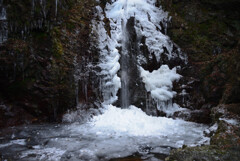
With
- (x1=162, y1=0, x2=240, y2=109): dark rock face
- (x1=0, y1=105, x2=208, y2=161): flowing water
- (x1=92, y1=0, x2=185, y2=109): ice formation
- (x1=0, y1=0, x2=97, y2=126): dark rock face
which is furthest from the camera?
(x1=162, y1=0, x2=240, y2=109): dark rock face

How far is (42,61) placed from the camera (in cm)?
690

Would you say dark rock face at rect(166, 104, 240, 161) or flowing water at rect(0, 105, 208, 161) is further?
flowing water at rect(0, 105, 208, 161)

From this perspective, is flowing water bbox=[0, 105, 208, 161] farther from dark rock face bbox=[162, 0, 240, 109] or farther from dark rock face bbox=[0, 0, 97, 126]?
dark rock face bbox=[162, 0, 240, 109]

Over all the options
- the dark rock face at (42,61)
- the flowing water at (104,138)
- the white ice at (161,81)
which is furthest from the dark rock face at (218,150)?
the dark rock face at (42,61)

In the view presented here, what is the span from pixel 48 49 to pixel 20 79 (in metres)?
1.43

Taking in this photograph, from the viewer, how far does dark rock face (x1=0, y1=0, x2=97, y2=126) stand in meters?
6.59

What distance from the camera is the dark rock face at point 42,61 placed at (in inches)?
259

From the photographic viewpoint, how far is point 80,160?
3.81 meters

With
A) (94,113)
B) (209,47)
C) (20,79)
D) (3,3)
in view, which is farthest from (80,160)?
(209,47)

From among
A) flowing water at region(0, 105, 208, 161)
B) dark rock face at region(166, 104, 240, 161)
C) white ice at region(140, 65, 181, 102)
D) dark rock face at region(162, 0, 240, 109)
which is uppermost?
dark rock face at region(162, 0, 240, 109)

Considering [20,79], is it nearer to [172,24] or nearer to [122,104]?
[122,104]

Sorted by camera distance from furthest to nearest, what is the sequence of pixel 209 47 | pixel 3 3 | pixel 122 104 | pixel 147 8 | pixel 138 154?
pixel 147 8, pixel 209 47, pixel 122 104, pixel 3 3, pixel 138 154

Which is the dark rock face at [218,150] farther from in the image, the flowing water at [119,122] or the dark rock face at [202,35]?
the dark rock face at [202,35]

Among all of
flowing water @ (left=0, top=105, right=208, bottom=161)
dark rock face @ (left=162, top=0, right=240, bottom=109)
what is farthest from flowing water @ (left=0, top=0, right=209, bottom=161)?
dark rock face @ (left=162, top=0, right=240, bottom=109)
